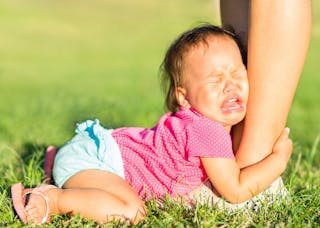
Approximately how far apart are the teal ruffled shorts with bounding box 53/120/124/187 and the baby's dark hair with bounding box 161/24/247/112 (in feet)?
1.33

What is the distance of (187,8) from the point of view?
126 ft

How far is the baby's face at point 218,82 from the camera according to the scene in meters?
3.34

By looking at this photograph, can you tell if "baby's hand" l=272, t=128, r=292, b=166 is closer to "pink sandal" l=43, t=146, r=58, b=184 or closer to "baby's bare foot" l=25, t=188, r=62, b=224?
"baby's bare foot" l=25, t=188, r=62, b=224

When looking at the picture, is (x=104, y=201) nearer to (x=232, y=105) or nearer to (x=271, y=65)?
(x=232, y=105)

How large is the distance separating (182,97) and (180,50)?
24 cm

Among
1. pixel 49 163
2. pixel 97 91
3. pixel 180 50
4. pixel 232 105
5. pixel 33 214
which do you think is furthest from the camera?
pixel 97 91

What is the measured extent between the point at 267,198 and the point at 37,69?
13.1 metres

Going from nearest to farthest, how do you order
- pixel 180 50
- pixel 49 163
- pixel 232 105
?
1. pixel 232 105
2. pixel 180 50
3. pixel 49 163

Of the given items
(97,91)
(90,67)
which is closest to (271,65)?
(97,91)

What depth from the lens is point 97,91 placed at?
444 inches

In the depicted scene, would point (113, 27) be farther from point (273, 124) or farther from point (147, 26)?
point (273, 124)

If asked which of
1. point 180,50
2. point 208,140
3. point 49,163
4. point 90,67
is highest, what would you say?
point 180,50

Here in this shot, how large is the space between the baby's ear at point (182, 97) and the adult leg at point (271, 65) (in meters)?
0.32

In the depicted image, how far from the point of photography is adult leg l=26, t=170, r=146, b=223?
3094 millimetres
